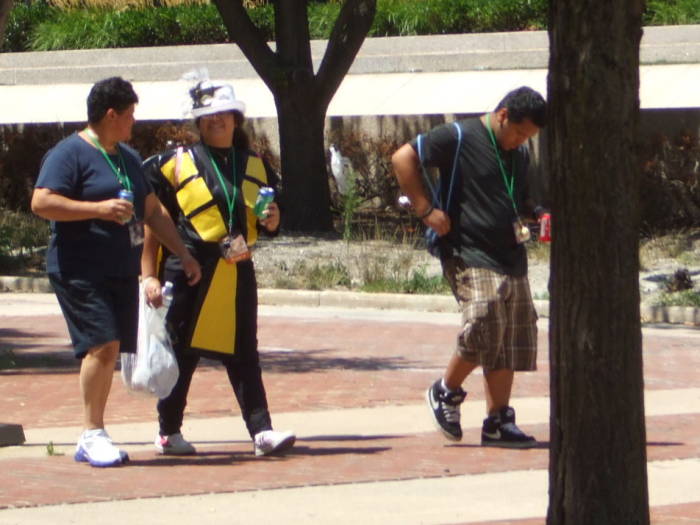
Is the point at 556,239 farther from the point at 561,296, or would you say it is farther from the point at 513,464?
the point at 513,464

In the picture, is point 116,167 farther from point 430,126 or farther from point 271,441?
point 430,126

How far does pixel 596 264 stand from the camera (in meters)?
4.57

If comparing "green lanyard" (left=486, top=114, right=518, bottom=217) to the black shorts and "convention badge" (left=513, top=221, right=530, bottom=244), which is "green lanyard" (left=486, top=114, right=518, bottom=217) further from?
the black shorts

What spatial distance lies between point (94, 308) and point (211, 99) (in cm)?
122

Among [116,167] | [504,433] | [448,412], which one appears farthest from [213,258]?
[504,433]

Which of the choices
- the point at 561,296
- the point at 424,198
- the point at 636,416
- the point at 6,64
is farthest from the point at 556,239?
the point at 6,64

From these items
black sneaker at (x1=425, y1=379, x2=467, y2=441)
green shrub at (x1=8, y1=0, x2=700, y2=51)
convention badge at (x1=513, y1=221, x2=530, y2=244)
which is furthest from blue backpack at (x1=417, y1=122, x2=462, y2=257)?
green shrub at (x1=8, y1=0, x2=700, y2=51)

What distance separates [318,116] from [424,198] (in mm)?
12553

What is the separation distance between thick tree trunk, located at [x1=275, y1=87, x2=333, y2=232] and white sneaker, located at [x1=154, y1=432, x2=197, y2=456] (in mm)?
12474

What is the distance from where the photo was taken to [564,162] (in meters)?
4.59

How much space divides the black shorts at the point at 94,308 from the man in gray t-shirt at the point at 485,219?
1.51m

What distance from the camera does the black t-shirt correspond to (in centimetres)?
784

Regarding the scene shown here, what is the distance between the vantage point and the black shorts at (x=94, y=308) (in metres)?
7.42

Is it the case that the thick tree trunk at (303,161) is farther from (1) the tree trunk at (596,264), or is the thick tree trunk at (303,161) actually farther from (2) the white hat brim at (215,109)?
(1) the tree trunk at (596,264)
